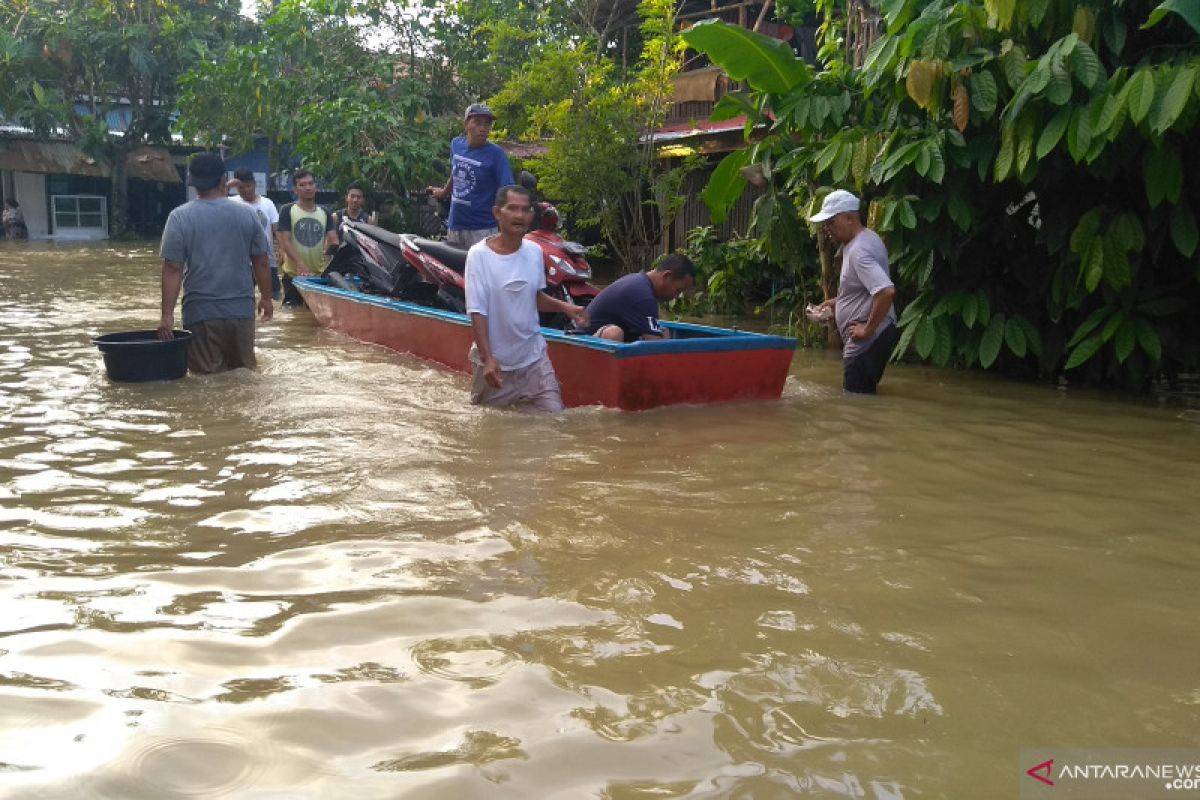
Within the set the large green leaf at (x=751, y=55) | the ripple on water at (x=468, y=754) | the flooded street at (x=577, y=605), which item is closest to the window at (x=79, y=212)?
the large green leaf at (x=751, y=55)

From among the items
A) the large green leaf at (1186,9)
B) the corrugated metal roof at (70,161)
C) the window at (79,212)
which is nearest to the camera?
the large green leaf at (1186,9)

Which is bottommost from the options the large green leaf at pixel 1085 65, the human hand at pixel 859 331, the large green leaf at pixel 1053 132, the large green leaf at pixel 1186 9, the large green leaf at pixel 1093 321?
the human hand at pixel 859 331

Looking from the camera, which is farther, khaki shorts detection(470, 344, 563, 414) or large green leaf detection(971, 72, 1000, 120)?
large green leaf detection(971, 72, 1000, 120)

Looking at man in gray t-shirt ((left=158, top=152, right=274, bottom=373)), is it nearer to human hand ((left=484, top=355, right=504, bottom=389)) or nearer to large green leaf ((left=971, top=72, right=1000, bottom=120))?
human hand ((left=484, top=355, right=504, bottom=389))

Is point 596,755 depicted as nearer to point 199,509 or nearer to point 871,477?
point 199,509

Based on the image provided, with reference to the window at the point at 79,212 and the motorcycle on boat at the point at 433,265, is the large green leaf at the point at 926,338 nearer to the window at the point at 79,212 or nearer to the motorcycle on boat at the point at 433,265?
the motorcycle on boat at the point at 433,265

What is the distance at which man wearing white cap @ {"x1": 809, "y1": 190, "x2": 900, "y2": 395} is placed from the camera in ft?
22.2

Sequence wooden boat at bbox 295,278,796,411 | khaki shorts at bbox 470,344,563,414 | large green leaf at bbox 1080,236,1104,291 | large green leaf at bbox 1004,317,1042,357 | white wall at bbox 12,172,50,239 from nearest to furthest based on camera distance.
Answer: khaki shorts at bbox 470,344,563,414 < wooden boat at bbox 295,278,796,411 < large green leaf at bbox 1080,236,1104,291 < large green leaf at bbox 1004,317,1042,357 < white wall at bbox 12,172,50,239

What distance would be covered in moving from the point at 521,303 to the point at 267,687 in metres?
3.62

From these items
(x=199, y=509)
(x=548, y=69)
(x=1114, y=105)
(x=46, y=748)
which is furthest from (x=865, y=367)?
(x=548, y=69)

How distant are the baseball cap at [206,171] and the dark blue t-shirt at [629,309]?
2.50 m


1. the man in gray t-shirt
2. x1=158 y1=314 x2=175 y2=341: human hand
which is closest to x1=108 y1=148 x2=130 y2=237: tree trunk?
the man in gray t-shirt

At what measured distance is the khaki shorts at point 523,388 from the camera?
6320 mm

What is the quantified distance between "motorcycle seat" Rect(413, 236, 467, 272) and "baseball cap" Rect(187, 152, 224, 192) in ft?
5.90
